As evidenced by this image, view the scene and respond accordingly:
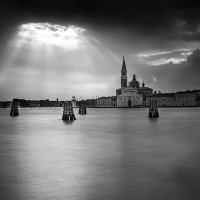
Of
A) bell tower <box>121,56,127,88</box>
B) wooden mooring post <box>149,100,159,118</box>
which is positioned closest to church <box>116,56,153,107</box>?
bell tower <box>121,56,127,88</box>

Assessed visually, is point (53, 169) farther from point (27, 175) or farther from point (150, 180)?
point (150, 180)

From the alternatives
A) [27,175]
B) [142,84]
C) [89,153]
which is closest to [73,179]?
[27,175]

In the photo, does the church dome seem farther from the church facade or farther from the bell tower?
the church facade

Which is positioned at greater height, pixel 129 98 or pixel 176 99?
pixel 129 98

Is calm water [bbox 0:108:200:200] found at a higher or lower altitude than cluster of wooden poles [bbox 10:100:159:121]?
lower

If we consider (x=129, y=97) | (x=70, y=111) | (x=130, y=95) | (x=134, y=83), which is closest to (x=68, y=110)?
(x=70, y=111)

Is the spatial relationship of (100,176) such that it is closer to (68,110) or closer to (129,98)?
(68,110)

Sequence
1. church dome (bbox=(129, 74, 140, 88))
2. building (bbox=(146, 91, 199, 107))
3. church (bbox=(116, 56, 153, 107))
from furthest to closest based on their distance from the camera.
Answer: church dome (bbox=(129, 74, 140, 88))
building (bbox=(146, 91, 199, 107))
church (bbox=(116, 56, 153, 107))

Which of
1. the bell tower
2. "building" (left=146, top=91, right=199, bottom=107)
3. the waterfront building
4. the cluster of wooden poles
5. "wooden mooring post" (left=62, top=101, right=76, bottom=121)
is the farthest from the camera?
the waterfront building

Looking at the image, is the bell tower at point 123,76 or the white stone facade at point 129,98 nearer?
the white stone facade at point 129,98

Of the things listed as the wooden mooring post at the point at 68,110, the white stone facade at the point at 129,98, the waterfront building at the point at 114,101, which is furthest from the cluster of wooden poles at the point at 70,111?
the waterfront building at the point at 114,101

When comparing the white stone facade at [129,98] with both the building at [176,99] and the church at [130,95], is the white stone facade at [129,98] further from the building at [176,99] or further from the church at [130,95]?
the building at [176,99]

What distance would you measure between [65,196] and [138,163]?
18.0ft

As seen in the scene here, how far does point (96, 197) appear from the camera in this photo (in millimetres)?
8188
